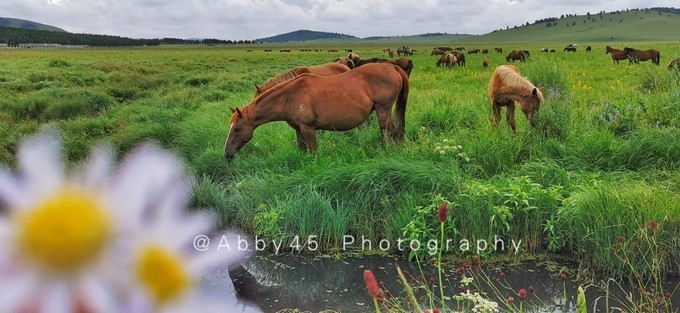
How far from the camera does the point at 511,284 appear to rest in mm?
4574

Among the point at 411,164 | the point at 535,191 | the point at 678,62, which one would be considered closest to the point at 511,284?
the point at 535,191

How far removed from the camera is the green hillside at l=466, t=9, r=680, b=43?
383 feet

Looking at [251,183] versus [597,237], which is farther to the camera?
[251,183]

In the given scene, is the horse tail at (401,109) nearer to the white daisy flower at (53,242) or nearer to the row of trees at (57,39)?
the white daisy flower at (53,242)


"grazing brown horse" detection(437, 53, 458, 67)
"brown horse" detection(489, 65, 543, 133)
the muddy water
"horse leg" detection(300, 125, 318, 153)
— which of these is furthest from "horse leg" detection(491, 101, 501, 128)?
"grazing brown horse" detection(437, 53, 458, 67)

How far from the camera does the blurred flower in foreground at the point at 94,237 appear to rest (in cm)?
21

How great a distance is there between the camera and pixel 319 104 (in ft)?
24.6

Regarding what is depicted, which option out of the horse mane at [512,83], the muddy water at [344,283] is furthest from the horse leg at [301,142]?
the horse mane at [512,83]

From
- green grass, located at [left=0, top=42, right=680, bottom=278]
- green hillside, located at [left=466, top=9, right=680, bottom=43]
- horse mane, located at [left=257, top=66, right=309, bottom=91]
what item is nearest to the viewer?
green grass, located at [left=0, top=42, right=680, bottom=278]

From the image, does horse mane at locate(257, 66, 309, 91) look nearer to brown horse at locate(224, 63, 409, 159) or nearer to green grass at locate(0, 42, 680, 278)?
green grass at locate(0, 42, 680, 278)

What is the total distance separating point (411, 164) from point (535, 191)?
1413 millimetres

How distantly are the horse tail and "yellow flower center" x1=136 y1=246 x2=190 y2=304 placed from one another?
7.81 meters

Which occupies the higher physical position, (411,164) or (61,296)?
(61,296)

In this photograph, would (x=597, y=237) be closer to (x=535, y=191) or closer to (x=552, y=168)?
(x=535, y=191)
